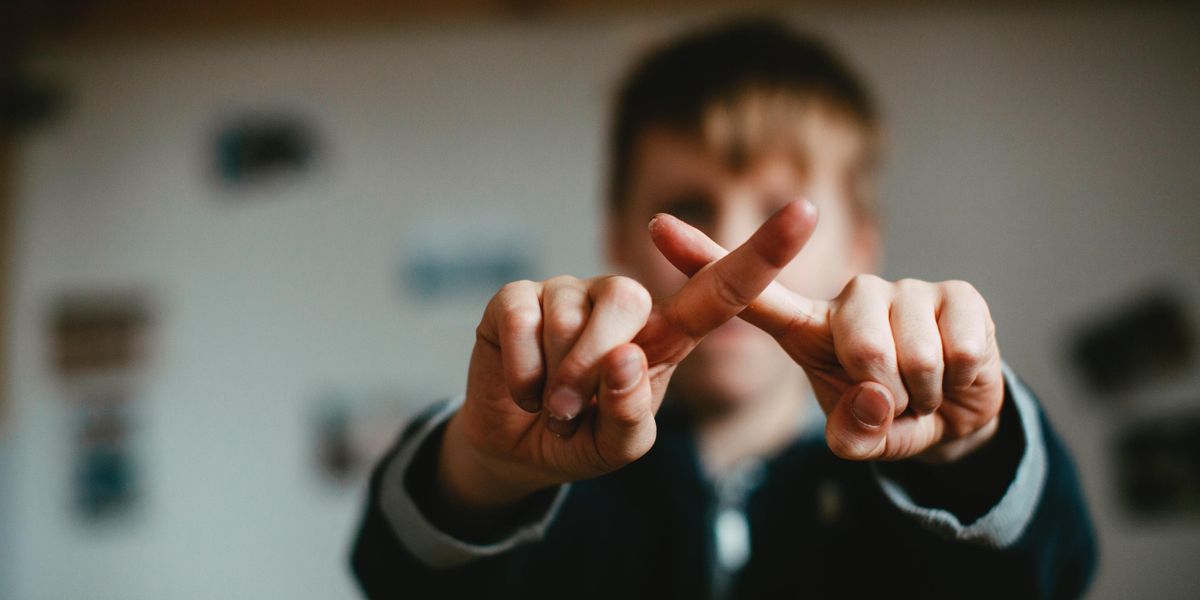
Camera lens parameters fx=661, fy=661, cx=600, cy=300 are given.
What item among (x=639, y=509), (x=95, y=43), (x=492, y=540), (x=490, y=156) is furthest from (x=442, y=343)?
(x=95, y=43)

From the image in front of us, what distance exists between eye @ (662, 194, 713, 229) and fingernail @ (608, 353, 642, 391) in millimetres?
375

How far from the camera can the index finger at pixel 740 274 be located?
0.82ft

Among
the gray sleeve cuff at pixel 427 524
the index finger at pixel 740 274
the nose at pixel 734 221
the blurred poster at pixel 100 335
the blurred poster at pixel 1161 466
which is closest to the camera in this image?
the index finger at pixel 740 274

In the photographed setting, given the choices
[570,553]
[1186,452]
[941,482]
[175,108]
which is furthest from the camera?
[175,108]

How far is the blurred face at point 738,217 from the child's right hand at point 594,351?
0.32 metres

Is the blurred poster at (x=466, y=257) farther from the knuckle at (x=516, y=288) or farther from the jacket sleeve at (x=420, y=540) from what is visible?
the knuckle at (x=516, y=288)

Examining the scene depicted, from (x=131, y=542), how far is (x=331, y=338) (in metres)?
0.43

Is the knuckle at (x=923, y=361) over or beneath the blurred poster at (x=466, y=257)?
over

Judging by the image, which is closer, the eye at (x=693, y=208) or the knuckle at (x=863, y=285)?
the knuckle at (x=863, y=285)

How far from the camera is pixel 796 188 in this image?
621 mm

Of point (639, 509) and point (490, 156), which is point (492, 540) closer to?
point (639, 509)

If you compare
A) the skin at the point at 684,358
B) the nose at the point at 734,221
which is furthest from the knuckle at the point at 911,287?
the nose at the point at 734,221

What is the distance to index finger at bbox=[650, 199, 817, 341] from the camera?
0.25m

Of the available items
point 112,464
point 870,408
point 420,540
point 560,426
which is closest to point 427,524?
point 420,540
